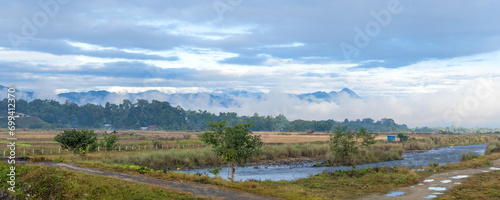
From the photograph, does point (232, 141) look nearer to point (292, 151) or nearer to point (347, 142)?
point (347, 142)

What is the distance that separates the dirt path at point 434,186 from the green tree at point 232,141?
8776mm

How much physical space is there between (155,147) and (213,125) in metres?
51.0

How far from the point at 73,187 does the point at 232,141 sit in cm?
1057

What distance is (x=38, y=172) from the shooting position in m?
24.7

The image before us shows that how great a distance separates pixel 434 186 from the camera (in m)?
29.4

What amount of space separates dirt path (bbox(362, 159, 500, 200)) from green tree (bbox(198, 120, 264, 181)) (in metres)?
8.78

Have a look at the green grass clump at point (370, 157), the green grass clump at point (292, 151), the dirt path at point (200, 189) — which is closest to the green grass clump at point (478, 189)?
the dirt path at point (200, 189)

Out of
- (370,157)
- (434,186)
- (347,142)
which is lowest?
(370,157)

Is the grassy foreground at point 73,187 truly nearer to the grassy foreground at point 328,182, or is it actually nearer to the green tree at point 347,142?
the grassy foreground at point 328,182

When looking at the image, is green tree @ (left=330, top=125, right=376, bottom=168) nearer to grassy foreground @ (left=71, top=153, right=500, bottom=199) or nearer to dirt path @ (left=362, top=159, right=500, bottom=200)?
grassy foreground @ (left=71, top=153, right=500, bottom=199)

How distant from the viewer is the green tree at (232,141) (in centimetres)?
2712

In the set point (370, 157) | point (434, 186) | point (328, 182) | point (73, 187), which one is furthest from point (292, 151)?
point (73, 187)

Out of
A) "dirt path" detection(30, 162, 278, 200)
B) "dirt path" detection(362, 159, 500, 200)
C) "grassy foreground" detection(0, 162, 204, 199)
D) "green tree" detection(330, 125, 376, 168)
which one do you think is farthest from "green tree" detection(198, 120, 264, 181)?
"green tree" detection(330, 125, 376, 168)

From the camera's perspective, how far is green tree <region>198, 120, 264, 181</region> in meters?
27.1
